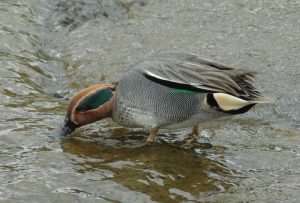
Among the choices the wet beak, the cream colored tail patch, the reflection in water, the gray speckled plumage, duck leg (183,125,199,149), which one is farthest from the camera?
duck leg (183,125,199,149)

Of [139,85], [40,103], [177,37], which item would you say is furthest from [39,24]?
[139,85]

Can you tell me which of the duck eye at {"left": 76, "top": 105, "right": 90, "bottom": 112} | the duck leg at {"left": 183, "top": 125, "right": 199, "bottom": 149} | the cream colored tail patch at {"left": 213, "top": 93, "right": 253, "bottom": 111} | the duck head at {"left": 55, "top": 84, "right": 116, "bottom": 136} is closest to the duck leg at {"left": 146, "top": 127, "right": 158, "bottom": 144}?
the duck leg at {"left": 183, "top": 125, "right": 199, "bottom": 149}

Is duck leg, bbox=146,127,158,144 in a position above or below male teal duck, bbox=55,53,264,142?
below

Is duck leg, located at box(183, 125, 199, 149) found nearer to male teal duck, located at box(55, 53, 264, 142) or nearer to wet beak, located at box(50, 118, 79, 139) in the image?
male teal duck, located at box(55, 53, 264, 142)

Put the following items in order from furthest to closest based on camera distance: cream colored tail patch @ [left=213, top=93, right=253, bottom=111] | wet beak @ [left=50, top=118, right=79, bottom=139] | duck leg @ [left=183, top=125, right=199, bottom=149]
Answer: duck leg @ [left=183, top=125, right=199, bottom=149]
wet beak @ [left=50, top=118, right=79, bottom=139]
cream colored tail patch @ [left=213, top=93, right=253, bottom=111]

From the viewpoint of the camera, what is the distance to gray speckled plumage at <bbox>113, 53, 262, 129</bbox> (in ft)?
15.5

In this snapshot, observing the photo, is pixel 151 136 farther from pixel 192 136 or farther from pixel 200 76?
pixel 200 76

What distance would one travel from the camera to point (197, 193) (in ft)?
13.9

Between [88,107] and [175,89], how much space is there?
0.78m

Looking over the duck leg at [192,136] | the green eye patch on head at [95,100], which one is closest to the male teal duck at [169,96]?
the green eye patch on head at [95,100]

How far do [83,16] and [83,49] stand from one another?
134cm

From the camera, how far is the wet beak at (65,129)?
5.10m

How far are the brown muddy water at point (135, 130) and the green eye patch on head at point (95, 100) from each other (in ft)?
0.85

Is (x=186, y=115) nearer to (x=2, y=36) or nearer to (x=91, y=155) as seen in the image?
(x=91, y=155)
